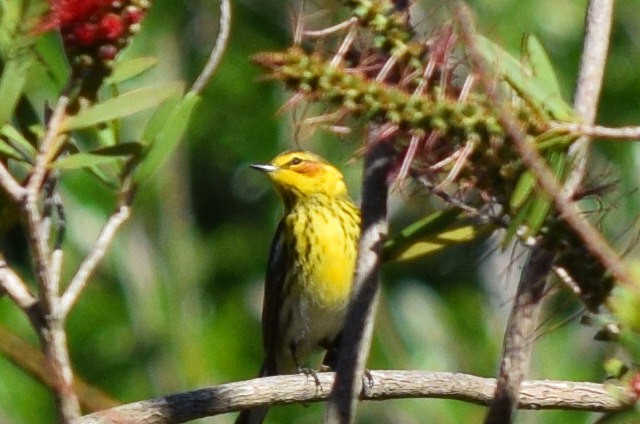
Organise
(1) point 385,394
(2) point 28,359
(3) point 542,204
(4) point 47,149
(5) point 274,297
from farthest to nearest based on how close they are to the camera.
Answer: (5) point 274,297
(1) point 385,394
(4) point 47,149
(3) point 542,204
(2) point 28,359

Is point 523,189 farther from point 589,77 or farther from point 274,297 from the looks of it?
point 274,297

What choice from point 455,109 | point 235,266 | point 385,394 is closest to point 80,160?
point 455,109

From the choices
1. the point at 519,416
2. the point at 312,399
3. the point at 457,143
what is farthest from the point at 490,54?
the point at 519,416

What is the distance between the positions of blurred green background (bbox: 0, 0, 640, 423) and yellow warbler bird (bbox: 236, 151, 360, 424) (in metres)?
0.21

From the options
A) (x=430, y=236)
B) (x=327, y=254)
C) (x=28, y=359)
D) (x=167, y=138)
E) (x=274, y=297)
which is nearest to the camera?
(x=28, y=359)

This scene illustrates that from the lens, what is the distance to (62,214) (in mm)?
1898

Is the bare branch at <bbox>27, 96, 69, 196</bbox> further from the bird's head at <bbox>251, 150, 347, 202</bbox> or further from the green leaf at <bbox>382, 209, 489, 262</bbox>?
the bird's head at <bbox>251, 150, 347, 202</bbox>

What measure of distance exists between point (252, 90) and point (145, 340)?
1345 millimetres

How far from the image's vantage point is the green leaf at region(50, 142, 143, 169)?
5.59ft

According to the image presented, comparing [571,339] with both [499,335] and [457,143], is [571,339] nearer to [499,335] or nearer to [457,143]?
[499,335]

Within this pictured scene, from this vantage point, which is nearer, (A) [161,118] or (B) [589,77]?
(B) [589,77]

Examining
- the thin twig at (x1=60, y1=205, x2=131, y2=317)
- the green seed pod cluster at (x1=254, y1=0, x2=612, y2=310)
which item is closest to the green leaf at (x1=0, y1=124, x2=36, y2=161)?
the thin twig at (x1=60, y1=205, x2=131, y2=317)

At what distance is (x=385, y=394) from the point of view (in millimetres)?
2650

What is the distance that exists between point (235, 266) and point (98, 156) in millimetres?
4323
